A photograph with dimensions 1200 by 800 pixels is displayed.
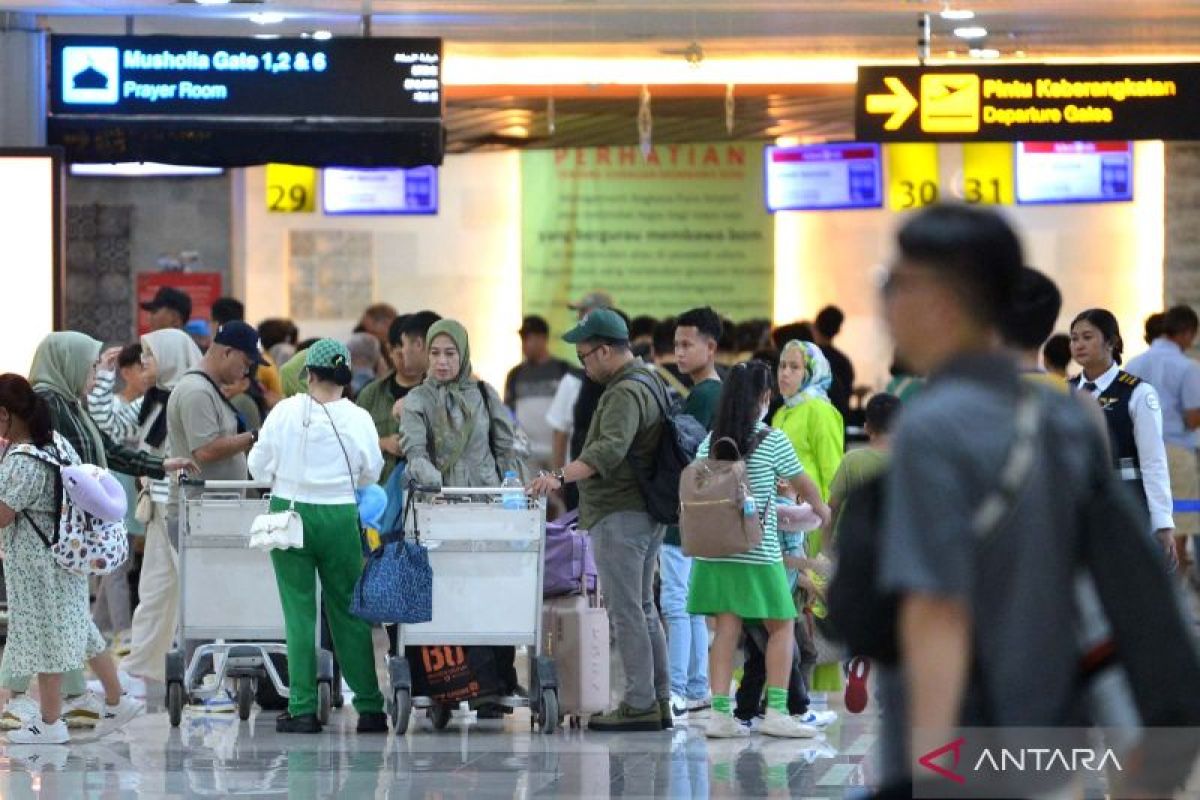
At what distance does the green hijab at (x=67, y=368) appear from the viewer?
28.9ft

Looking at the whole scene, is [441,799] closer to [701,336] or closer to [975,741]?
[701,336]

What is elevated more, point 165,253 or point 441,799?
point 165,253

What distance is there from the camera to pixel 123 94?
10922 mm

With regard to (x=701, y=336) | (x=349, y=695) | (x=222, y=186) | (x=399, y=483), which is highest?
(x=222, y=186)

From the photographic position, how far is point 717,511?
319 inches

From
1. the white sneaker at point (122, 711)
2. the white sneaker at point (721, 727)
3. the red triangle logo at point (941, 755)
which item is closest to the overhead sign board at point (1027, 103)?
the white sneaker at point (721, 727)

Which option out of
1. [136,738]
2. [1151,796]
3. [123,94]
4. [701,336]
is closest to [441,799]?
[136,738]

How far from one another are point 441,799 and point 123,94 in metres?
5.24

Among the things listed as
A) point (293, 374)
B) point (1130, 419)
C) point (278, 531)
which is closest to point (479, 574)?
point (278, 531)

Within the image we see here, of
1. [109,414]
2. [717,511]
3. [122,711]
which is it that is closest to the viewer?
[717,511]

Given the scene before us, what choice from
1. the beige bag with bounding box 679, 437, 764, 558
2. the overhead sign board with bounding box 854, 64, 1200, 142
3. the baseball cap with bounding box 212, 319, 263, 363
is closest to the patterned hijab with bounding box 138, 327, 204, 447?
the baseball cap with bounding box 212, 319, 263, 363

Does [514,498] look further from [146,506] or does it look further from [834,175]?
[834,175]

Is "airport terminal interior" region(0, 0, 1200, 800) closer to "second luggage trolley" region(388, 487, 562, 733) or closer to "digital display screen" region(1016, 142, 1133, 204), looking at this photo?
"second luggage trolley" region(388, 487, 562, 733)

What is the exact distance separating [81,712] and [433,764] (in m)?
1.91
